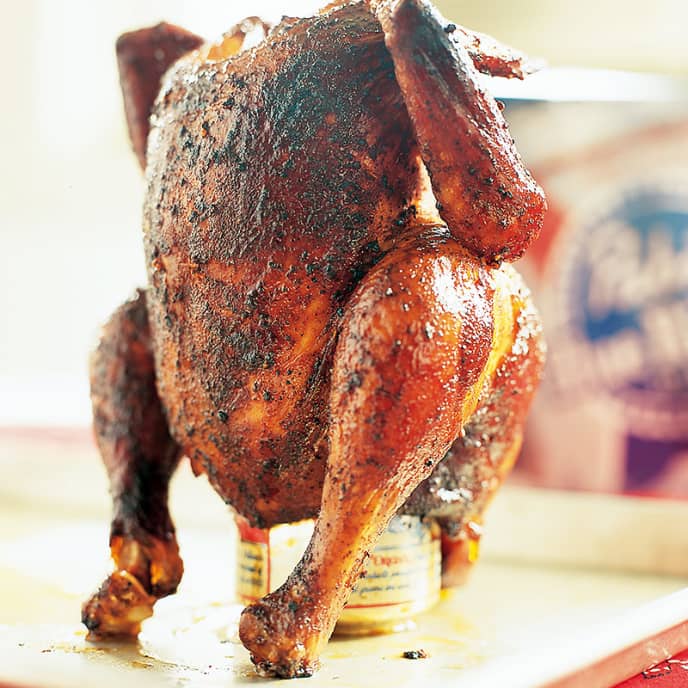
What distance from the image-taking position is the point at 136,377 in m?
1.18

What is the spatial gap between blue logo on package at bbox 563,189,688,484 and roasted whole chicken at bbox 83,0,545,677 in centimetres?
88

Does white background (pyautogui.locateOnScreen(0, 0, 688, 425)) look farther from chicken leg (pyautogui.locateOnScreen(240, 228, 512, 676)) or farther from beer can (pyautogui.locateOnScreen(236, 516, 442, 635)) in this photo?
chicken leg (pyautogui.locateOnScreen(240, 228, 512, 676))

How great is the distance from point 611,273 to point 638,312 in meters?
0.09

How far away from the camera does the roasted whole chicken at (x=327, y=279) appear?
892 mm

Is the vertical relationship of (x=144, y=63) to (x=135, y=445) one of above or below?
above

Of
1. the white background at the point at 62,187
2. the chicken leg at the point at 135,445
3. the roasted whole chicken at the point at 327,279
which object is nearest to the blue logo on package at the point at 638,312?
the roasted whole chicken at the point at 327,279

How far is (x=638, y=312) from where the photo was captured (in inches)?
76.0

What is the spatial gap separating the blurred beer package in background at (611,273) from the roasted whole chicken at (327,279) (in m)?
0.88

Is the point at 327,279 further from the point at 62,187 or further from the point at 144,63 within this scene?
the point at 62,187

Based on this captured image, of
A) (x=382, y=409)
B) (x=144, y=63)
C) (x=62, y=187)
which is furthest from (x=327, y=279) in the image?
(x=62, y=187)

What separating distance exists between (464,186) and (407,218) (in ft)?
0.29

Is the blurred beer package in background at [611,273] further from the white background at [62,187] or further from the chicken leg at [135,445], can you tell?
the white background at [62,187]

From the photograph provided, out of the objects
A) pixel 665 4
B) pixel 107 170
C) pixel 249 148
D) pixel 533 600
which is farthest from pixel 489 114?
pixel 107 170

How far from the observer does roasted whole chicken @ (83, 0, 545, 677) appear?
892 millimetres
